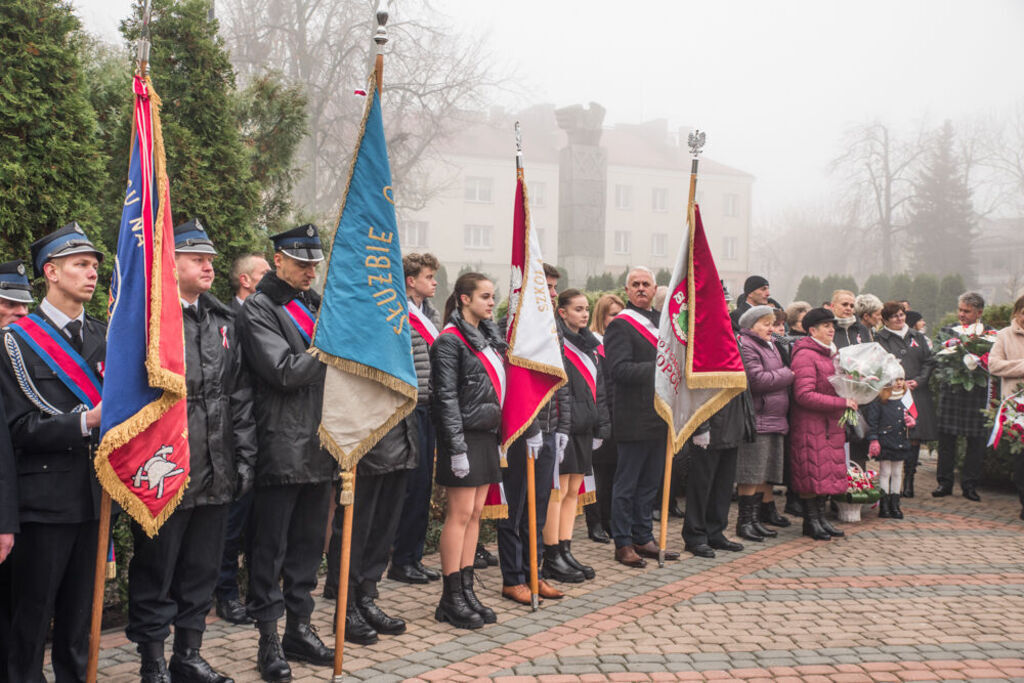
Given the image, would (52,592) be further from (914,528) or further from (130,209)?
(914,528)

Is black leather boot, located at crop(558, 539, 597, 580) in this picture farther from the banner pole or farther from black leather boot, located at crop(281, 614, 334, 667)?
the banner pole

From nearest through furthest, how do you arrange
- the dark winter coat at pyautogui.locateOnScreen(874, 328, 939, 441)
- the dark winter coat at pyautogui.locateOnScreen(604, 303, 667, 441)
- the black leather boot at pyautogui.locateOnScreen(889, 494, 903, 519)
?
the dark winter coat at pyautogui.locateOnScreen(604, 303, 667, 441) → the black leather boot at pyautogui.locateOnScreen(889, 494, 903, 519) → the dark winter coat at pyautogui.locateOnScreen(874, 328, 939, 441)

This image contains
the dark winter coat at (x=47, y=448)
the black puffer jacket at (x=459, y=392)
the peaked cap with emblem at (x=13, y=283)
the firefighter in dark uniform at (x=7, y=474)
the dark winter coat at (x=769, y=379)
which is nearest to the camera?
the firefighter in dark uniform at (x=7, y=474)

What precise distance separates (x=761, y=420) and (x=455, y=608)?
3.84 meters

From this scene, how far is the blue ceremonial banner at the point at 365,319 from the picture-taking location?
457 centimetres

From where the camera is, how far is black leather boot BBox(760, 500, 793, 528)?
865 centimetres

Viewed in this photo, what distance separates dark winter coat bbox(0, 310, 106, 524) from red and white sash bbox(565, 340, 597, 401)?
3598 mm

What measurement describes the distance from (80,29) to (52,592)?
3726mm

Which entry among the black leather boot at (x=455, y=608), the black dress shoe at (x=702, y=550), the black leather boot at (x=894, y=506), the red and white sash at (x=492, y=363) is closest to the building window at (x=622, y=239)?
the black leather boot at (x=894, y=506)

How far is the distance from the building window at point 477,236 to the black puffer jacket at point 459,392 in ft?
140

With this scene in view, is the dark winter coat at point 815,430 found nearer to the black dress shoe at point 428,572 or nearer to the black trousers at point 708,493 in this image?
the black trousers at point 708,493

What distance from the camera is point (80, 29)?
5750 millimetres

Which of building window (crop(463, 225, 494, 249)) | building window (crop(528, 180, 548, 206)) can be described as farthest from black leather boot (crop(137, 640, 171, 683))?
building window (crop(528, 180, 548, 206))

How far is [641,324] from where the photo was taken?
7227 mm
